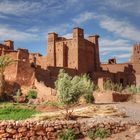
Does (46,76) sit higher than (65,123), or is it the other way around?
(46,76)

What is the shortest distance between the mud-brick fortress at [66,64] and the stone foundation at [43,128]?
29899 mm

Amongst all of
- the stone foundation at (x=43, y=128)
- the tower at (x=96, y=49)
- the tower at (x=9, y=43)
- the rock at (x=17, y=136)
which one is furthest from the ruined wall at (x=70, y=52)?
the rock at (x=17, y=136)

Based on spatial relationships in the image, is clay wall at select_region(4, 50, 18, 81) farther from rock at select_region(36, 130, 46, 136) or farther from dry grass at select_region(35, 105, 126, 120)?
rock at select_region(36, 130, 46, 136)

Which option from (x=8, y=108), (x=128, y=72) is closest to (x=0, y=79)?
(x=8, y=108)

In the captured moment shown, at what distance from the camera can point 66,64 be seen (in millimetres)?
61062

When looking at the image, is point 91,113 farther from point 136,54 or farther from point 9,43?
point 136,54

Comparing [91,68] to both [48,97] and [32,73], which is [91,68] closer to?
[32,73]

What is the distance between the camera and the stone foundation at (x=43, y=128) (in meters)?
17.0

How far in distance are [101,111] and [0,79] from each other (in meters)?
19.8

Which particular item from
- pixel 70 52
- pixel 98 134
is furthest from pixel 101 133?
pixel 70 52

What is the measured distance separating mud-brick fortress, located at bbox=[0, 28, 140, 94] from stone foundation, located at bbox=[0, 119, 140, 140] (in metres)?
29.9

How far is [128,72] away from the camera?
2803 inches

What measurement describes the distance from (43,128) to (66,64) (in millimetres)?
43690

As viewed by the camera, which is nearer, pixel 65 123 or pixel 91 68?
pixel 65 123
